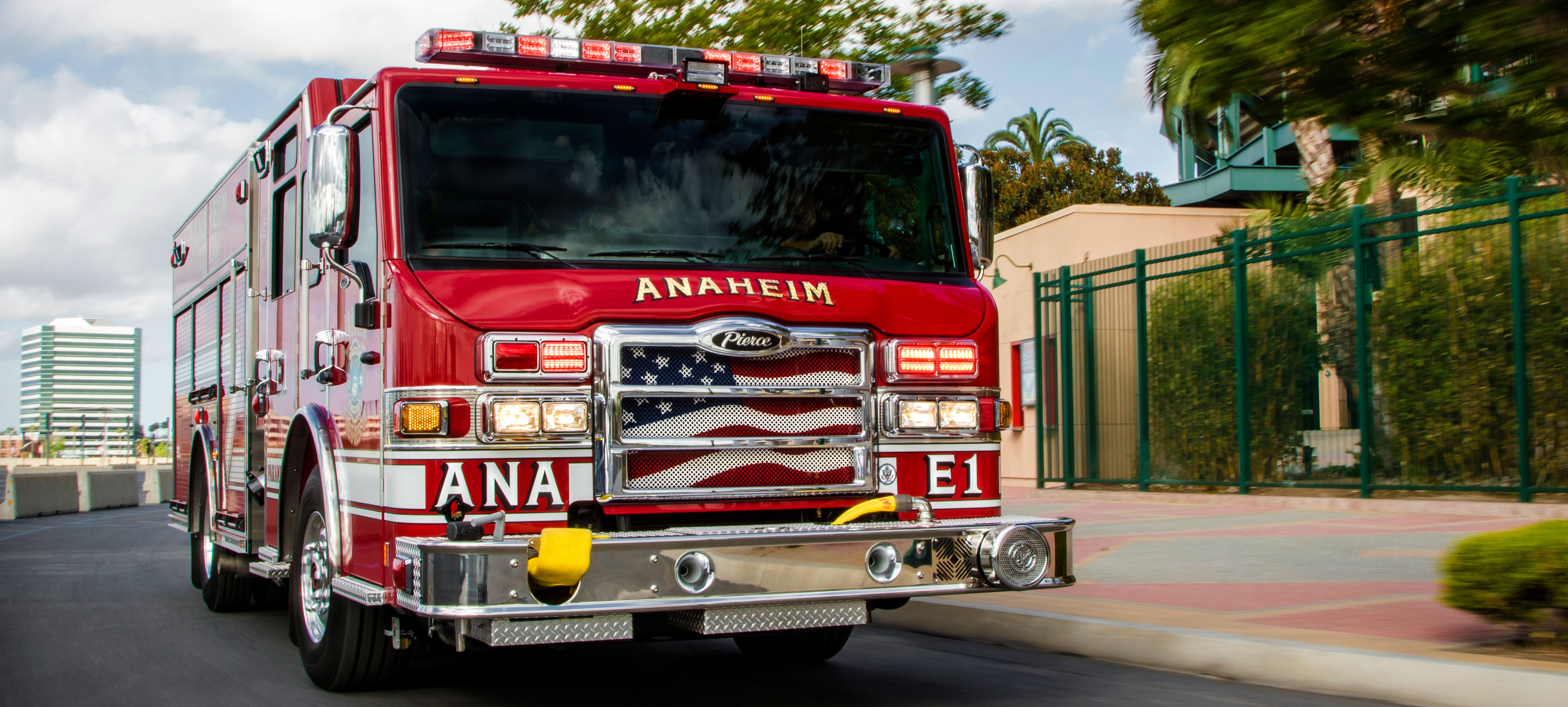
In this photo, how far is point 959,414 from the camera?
5.98 m

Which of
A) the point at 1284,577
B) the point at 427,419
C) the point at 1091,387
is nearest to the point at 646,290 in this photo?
the point at 427,419

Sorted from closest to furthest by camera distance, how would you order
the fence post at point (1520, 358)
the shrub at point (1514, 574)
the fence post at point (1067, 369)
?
the shrub at point (1514, 574) < the fence post at point (1520, 358) < the fence post at point (1067, 369)

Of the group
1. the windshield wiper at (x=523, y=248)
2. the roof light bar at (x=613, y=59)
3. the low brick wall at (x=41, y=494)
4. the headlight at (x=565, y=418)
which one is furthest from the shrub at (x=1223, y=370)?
the low brick wall at (x=41, y=494)

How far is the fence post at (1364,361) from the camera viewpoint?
14.5 m

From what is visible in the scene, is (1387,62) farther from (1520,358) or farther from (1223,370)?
(1223,370)

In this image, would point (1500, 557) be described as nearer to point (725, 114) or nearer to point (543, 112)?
point (725, 114)

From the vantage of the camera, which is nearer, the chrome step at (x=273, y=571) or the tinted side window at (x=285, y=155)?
the chrome step at (x=273, y=571)

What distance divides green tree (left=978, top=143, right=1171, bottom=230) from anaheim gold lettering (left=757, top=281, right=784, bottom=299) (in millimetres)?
35947

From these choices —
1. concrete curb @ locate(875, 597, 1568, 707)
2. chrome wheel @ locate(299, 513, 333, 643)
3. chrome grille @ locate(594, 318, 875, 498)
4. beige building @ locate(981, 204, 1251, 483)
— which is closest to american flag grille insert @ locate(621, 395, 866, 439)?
chrome grille @ locate(594, 318, 875, 498)

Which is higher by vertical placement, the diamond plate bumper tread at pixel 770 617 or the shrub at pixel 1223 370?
the shrub at pixel 1223 370

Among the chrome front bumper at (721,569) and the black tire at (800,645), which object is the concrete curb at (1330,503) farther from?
the chrome front bumper at (721,569)

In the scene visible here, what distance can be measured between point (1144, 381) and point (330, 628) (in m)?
13.3

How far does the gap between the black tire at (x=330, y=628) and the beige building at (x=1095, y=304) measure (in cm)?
1346

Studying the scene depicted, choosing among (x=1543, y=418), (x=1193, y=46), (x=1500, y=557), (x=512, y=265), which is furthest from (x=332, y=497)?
(x=1543, y=418)
